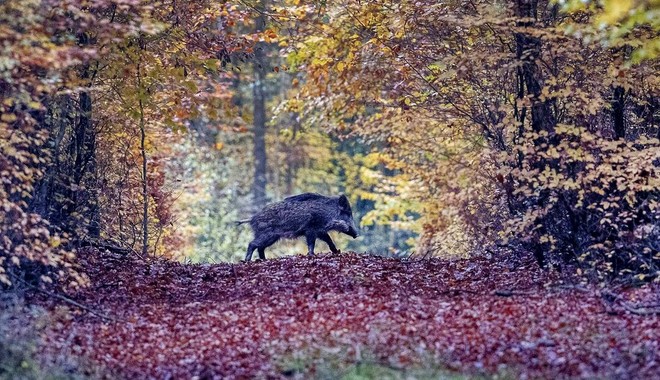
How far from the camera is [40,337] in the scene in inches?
385

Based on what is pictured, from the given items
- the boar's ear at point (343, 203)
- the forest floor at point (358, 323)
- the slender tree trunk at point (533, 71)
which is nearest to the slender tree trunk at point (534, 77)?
the slender tree trunk at point (533, 71)

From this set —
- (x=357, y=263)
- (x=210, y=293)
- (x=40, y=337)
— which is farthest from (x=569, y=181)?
(x=40, y=337)

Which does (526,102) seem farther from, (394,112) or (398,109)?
(394,112)

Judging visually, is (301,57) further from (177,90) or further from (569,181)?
(569,181)

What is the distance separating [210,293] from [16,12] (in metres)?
4.70

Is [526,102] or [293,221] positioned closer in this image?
[526,102]

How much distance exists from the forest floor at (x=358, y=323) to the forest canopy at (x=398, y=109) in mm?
698

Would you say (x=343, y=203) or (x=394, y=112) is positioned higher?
(x=394, y=112)

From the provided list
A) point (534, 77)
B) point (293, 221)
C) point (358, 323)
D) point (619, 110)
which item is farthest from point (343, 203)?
point (358, 323)

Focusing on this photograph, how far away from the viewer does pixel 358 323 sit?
1027 centimetres

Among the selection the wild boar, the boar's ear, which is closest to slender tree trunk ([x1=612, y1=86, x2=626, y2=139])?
the wild boar

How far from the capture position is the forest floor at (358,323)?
344 inches

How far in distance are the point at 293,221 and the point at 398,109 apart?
9.94 feet

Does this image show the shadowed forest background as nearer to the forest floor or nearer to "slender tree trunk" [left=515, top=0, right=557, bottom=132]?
"slender tree trunk" [left=515, top=0, right=557, bottom=132]
